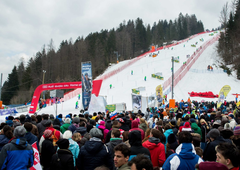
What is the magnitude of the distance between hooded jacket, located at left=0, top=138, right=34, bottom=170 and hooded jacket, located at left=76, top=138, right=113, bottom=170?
1058mm

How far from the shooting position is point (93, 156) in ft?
11.7

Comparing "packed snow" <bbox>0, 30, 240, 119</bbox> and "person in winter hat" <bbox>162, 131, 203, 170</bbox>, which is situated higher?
"packed snow" <bbox>0, 30, 240, 119</bbox>

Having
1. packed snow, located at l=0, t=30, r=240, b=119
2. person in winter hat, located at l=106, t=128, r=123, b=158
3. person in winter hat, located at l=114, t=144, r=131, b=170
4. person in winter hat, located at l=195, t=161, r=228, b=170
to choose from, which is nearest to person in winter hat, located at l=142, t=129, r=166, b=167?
person in winter hat, located at l=106, t=128, r=123, b=158

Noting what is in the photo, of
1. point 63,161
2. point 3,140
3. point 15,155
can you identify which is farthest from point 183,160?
point 3,140

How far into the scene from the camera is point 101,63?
3078 inches

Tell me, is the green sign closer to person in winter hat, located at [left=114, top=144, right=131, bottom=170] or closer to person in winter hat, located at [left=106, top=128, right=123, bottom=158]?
person in winter hat, located at [left=106, top=128, right=123, bottom=158]

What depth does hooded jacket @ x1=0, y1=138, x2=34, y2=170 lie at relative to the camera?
3650mm

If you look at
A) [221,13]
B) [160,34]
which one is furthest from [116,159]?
[160,34]

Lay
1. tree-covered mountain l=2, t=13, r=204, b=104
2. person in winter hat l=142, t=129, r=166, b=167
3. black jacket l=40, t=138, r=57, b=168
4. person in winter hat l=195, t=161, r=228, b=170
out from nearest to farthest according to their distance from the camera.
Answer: person in winter hat l=195, t=161, r=228, b=170 < person in winter hat l=142, t=129, r=166, b=167 < black jacket l=40, t=138, r=57, b=168 < tree-covered mountain l=2, t=13, r=204, b=104

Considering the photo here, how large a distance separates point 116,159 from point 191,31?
488ft

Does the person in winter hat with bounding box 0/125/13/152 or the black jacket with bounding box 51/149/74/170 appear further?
the person in winter hat with bounding box 0/125/13/152

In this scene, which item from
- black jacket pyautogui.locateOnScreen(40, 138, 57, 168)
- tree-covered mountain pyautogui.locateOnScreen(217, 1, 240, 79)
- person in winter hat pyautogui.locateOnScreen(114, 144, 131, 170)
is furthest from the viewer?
tree-covered mountain pyautogui.locateOnScreen(217, 1, 240, 79)

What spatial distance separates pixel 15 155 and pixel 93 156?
1.45 m

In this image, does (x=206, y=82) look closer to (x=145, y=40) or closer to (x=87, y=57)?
→ (x=87, y=57)
